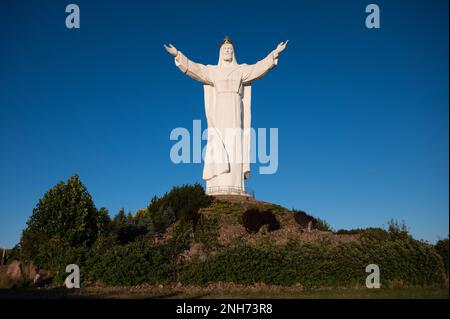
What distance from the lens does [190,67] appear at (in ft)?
102

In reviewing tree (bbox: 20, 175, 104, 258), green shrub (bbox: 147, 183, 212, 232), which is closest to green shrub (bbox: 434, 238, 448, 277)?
green shrub (bbox: 147, 183, 212, 232)

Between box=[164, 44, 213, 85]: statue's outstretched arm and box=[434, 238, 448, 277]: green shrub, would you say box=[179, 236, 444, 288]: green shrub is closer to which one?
box=[434, 238, 448, 277]: green shrub

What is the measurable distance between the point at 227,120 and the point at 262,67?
4.47 meters

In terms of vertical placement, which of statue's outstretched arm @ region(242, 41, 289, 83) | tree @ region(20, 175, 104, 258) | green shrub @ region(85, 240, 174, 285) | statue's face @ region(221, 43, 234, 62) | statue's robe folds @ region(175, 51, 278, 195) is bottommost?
green shrub @ region(85, 240, 174, 285)

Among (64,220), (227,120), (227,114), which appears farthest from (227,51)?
(64,220)

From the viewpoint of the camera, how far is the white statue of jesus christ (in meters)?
31.2

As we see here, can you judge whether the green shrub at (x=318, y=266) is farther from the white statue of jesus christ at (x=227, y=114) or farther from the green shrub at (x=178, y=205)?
the white statue of jesus christ at (x=227, y=114)

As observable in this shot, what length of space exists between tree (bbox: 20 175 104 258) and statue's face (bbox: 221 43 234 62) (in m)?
16.0

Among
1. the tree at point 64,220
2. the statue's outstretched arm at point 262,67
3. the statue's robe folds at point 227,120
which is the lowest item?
the tree at point 64,220

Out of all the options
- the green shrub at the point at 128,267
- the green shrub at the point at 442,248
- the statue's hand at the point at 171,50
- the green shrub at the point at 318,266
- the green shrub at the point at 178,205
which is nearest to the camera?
the green shrub at the point at 318,266

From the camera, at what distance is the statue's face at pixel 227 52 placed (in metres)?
32.2

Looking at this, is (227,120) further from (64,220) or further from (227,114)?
(64,220)

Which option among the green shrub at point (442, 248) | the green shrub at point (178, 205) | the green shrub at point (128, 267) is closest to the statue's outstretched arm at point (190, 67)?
the green shrub at point (178, 205)
